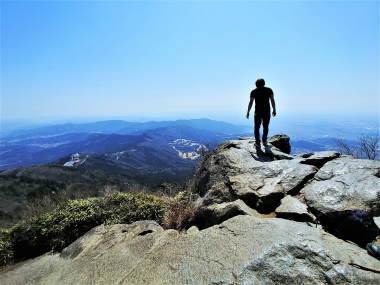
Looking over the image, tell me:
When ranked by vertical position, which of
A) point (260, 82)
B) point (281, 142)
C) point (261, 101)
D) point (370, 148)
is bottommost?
point (370, 148)

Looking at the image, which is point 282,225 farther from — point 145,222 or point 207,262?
point 145,222

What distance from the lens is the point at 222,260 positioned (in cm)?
407

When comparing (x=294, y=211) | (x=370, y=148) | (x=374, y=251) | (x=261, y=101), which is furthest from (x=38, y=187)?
(x=374, y=251)

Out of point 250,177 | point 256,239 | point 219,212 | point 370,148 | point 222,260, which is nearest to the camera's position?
point 222,260

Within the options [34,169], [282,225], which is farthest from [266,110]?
[34,169]

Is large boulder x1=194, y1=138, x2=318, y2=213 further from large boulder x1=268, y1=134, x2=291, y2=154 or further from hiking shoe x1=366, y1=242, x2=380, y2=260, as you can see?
large boulder x1=268, y1=134, x2=291, y2=154

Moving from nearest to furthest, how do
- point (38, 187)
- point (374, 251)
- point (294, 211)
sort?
point (374, 251), point (294, 211), point (38, 187)

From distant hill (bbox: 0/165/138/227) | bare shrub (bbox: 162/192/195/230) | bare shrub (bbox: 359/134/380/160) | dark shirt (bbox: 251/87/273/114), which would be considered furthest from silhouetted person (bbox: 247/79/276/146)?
bare shrub (bbox: 359/134/380/160)

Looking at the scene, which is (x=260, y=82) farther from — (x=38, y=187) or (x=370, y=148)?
(x=38, y=187)

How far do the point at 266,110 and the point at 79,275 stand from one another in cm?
907

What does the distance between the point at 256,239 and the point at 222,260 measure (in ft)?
2.61

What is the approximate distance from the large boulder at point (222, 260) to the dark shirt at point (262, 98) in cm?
642

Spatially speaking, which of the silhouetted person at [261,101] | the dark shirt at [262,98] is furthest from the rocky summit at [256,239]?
the dark shirt at [262,98]

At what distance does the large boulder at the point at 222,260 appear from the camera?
3643 mm
